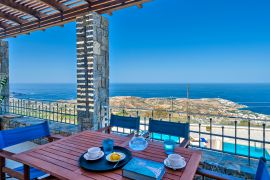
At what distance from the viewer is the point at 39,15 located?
3.55 m

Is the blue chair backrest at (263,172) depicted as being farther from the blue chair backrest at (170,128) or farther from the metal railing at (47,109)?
the metal railing at (47,109)

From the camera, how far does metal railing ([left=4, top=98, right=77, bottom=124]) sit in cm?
401

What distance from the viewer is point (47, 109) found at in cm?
439

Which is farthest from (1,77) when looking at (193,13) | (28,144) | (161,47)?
(161,47)

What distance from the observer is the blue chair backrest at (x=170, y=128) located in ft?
6.06

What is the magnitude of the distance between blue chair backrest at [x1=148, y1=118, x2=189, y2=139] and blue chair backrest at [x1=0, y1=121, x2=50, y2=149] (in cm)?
129

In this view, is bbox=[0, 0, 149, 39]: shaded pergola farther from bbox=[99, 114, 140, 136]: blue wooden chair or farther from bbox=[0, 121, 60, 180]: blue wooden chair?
bbox=[0, 121, 60, 180]: blue wooden chair

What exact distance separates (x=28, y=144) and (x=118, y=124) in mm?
2605

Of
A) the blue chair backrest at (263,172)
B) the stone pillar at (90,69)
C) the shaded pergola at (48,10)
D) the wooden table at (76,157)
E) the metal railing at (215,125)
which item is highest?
the shaded pergola at (48,10)

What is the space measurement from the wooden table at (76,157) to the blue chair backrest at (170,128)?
0.38 metres

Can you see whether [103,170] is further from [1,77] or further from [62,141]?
[1,77]

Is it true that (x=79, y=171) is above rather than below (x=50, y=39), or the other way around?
below

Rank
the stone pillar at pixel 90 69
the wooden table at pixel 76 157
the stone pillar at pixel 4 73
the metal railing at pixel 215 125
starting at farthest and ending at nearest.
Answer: the stone pillar at pixel 4 73 → the stone pillar at pixel 90 69 → the metal railing at pixel 215 125 → the wooden table at pixel 76 157

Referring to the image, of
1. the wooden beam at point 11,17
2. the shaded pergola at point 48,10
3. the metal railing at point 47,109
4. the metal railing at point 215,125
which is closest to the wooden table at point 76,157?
the metal railing at point 215,125
